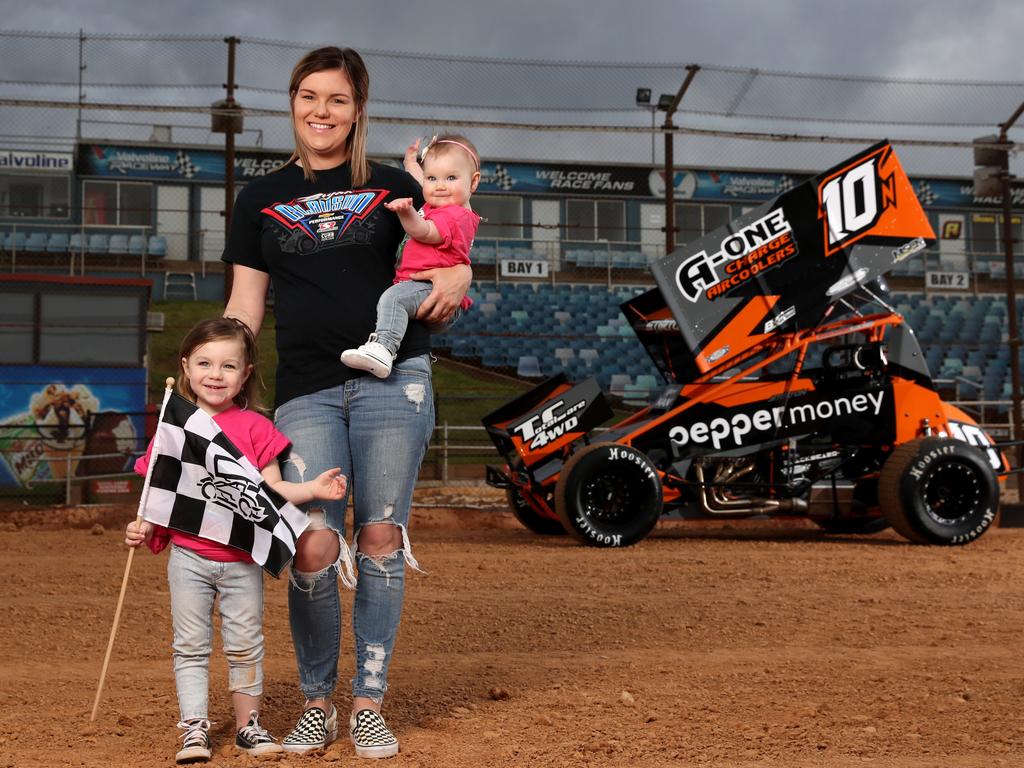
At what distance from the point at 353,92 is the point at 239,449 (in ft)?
3.91

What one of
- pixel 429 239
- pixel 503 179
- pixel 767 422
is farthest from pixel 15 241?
pixel 429 239

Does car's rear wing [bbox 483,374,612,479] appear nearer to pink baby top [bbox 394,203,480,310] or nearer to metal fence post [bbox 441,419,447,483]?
metal fence post [bbox 441,419,447,483]

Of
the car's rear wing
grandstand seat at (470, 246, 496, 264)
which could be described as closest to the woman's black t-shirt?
the car's rear wing

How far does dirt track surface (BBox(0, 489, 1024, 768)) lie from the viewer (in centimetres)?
388

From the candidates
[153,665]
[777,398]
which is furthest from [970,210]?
[153,665]

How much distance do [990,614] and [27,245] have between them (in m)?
24.5

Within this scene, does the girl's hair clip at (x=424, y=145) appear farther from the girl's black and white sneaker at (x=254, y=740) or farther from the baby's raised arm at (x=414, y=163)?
the girl's black and white sneaker at (x=254, y=740)

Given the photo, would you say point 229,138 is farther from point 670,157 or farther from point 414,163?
point 414,163

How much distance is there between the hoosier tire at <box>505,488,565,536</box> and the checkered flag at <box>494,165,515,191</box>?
23.7m

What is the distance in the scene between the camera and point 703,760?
3703 millimetres

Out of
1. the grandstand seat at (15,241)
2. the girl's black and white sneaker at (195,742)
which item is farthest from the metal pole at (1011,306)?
the grandstand seat at (15,241)

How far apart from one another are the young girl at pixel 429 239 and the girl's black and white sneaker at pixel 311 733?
3.53ft

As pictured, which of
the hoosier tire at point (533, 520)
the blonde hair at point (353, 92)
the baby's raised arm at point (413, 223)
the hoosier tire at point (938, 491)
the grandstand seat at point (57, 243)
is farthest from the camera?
the grandstand seat at point (57, 243)

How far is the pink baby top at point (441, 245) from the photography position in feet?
12.5
